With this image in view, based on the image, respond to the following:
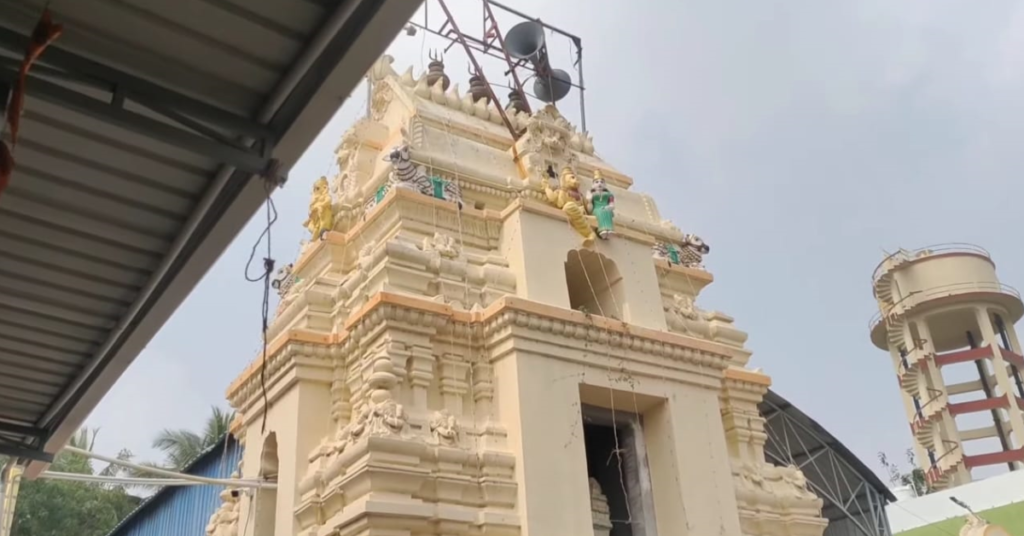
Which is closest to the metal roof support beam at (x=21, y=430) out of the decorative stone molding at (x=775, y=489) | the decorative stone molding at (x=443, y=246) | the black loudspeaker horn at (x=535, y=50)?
the decorative stone molding at (x=443, y=246)

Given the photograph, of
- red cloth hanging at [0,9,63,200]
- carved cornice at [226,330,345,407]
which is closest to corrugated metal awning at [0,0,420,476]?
red cloth hanging at [0,9,63,200]

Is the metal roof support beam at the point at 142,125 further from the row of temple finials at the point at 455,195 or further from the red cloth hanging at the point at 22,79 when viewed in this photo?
the row of temple finials at the point at 455,195

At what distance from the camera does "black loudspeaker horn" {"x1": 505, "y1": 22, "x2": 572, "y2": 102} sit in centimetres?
1681

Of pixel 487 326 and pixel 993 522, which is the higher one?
pixel 487 326

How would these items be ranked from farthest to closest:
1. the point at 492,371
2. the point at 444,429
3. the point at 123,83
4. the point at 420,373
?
the point at 492,371 → the point at 420,373 → the point at 444,429 → the point at 123,83

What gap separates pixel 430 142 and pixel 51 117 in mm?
8995

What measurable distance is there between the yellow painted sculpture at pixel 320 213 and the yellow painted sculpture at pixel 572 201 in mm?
3120

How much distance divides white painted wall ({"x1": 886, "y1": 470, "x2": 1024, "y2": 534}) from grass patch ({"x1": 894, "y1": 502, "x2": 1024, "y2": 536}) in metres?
0.16

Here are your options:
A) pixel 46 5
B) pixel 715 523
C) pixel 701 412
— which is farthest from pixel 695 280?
pixel 46 5

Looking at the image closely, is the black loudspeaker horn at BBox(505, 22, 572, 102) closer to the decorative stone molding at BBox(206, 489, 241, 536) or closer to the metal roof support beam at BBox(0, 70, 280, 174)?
the decorative stone molding at BBox(206, 489, 241, 536)

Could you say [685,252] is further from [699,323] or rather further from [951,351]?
[951,351]

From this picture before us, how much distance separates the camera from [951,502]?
19609 millimetres

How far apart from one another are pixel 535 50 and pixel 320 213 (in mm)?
6009

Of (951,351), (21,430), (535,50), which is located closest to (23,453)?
(21,430)
